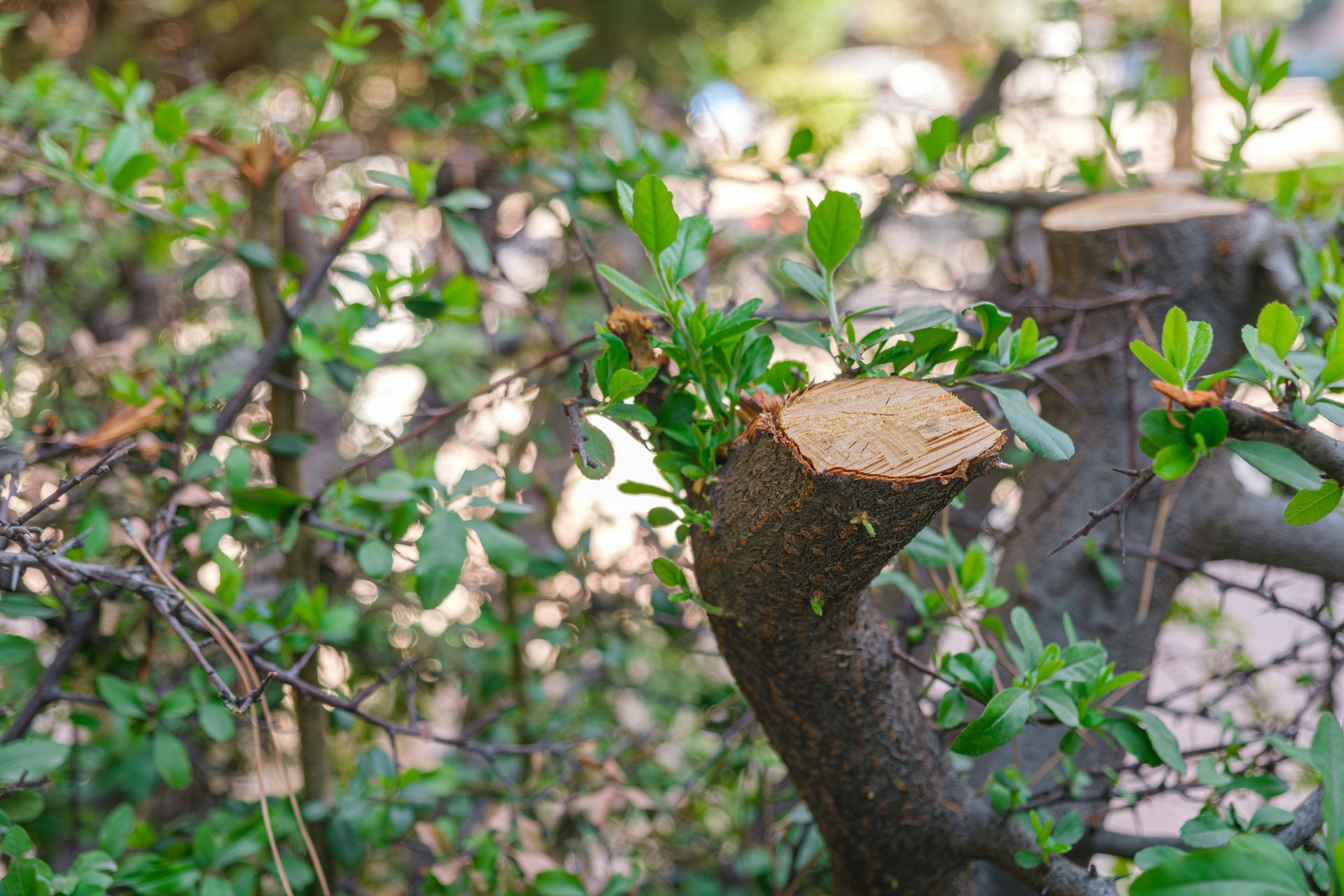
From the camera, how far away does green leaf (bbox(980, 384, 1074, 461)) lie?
0.54 m

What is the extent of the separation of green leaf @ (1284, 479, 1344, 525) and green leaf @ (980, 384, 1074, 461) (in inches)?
5.0

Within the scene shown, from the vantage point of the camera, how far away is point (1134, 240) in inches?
36.5

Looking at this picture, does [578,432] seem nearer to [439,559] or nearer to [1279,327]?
[439,559]

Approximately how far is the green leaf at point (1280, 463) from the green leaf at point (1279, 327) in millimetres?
59

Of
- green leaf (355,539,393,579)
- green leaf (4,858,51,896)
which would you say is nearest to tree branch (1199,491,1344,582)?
green leaf (355,539,393,579)

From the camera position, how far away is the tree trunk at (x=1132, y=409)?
0.91 metres

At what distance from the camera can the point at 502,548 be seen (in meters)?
0.80

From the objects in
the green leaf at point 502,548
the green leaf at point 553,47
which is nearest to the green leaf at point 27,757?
the green leaf at point 502,548

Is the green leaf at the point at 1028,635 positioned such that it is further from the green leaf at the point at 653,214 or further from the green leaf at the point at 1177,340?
the green leaf at the point at 653,214

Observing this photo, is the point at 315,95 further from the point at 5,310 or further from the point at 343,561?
the point at 5,310

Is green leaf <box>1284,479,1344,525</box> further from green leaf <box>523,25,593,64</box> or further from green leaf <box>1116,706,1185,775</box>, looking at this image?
green leaf <box>523,25,593,64</box>

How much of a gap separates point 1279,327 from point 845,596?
305 millimetres

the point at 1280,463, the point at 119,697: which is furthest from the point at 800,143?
the point at 119,697

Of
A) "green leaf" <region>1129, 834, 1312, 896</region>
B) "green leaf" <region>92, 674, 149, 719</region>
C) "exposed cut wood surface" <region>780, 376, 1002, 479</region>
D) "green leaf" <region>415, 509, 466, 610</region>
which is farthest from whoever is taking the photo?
"green leaf" <region>92, 674, 149, 719</region>
